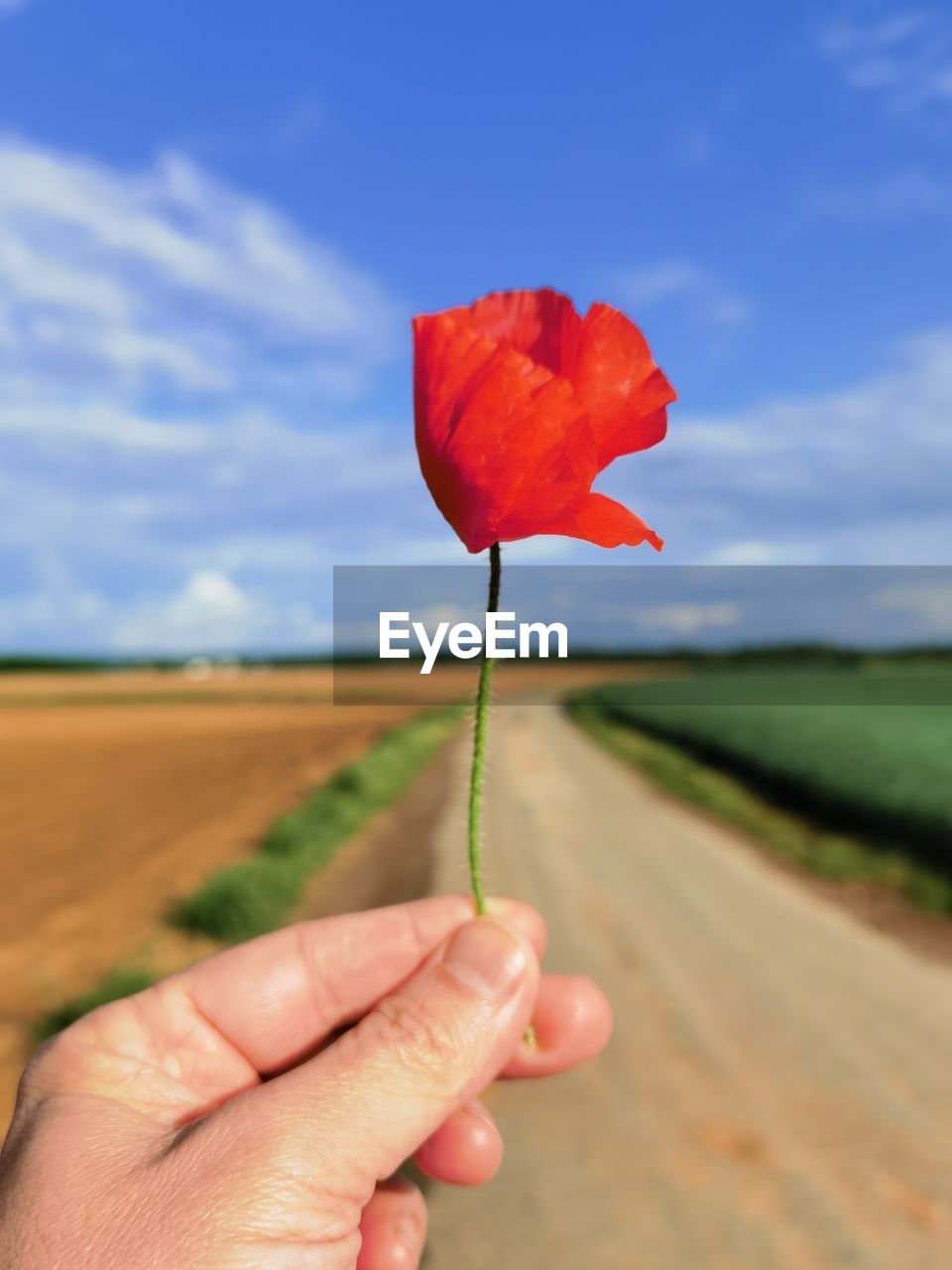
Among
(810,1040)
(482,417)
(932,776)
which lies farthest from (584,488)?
(932,776)

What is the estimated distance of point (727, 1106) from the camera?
7.20 metres

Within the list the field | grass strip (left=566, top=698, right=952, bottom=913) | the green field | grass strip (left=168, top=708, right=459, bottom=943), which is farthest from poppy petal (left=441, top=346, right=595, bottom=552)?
the green field

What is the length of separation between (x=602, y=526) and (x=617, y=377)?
26 cm

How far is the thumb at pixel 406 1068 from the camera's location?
6.64ft

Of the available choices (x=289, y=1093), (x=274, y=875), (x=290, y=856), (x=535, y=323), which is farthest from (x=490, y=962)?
(x=290, y=856)

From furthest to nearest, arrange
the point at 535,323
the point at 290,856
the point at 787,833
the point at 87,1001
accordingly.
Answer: the point at 787,833 < the point at 290,856 < the point at 87,1001 < the point at 535,323

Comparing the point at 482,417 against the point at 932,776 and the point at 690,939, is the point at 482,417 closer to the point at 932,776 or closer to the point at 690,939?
the point at 690,939

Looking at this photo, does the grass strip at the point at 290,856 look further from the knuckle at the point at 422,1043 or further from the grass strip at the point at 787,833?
the knuckle at the point at 422,1043

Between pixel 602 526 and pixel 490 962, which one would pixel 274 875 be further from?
pixel 602 526

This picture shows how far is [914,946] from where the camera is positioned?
36.2 feet

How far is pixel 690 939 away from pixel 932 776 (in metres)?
9.04

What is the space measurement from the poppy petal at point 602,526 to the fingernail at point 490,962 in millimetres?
1183

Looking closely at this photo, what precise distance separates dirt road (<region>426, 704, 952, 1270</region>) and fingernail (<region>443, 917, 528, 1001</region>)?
0.60m

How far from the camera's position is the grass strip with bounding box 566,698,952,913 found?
533 inches
